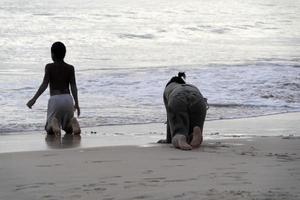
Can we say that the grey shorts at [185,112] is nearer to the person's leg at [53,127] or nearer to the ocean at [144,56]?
the person's leg at [53,127]

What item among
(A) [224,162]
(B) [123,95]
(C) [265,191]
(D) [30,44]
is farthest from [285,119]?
(D) [30,44]

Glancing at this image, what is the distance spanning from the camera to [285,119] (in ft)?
Result: 38.9

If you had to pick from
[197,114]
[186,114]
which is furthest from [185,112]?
[197,114]

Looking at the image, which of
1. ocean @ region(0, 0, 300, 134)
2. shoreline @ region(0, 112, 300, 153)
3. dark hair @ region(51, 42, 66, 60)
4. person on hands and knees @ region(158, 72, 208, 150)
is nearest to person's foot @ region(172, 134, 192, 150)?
person on hands and knees @ region(158, 72, 208, 150)

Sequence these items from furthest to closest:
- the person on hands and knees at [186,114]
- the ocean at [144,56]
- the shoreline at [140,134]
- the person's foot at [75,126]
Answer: the ocean at [144,56] < the person's foot at [75,126] < the shoreline at [140,134] < the person on hands and knees at [186,114]

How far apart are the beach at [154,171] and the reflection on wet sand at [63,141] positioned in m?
0.11

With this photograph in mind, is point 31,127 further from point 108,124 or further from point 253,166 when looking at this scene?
point 253,166

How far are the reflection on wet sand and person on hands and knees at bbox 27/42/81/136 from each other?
0.33 ft

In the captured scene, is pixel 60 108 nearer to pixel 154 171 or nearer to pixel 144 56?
pixel 154 171

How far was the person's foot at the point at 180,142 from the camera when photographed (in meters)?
7.86

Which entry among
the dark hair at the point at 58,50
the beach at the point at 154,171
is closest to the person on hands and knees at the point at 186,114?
the beach at the point at 154,171

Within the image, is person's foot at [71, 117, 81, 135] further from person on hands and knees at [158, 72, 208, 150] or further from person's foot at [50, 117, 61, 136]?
person on hands and knees at [158, 72, 208, 150]

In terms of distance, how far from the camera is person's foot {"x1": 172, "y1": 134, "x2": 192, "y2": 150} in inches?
310

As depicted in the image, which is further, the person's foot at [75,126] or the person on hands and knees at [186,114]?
the person's foot at [75,126]
